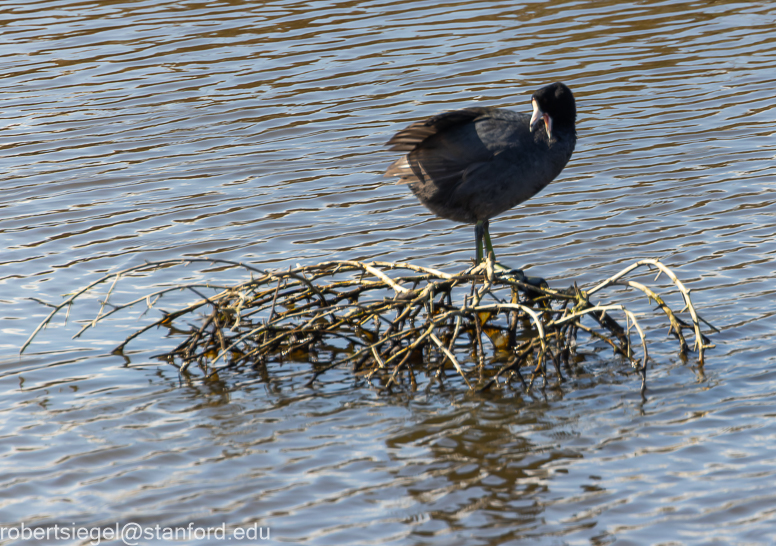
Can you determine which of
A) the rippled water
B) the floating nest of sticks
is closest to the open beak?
the floating nest of sticks

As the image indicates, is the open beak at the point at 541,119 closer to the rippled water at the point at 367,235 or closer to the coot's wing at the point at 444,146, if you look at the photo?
the coot's wing at the point at 444,146

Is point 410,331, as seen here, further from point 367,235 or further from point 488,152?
point 367,235

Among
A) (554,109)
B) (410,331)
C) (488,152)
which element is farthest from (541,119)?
(410,331)

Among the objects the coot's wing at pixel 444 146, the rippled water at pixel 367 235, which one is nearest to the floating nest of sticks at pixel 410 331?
the rippled water at pixel 367 235

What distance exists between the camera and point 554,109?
619 centimetres

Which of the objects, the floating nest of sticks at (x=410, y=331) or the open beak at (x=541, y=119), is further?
the open beak at (x=541, y=119)

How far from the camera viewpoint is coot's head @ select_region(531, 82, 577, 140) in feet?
20.2

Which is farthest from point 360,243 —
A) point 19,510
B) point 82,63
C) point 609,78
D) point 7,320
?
point 82,63

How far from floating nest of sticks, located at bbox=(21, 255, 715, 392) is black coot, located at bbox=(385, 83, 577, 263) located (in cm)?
46

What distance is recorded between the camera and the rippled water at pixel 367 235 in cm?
505

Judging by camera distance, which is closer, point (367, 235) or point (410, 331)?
point (410, 331)

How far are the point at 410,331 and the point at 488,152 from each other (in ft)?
3.92

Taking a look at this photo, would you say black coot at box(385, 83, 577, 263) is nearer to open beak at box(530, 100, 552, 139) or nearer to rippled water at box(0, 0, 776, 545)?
open beak at box(530, 100, 552, 139)

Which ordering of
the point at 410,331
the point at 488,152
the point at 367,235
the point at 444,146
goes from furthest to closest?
the point at 367,235 < the point at 444,146 < the point at 488,152 < the point at 410,331
